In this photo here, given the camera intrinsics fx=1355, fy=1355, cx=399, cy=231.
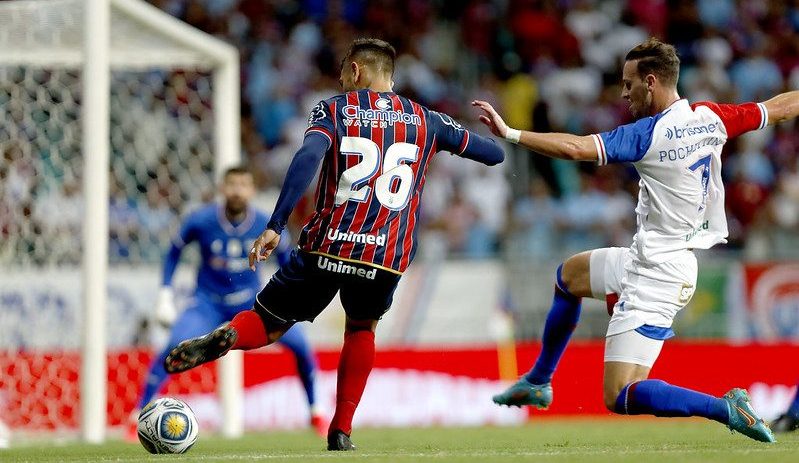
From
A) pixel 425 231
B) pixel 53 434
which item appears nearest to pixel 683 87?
pixel 425 231

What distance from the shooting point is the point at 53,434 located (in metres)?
12.8

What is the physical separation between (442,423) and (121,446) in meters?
5.06

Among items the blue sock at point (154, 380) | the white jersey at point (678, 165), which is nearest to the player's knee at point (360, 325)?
the white jersey at point (678, 165)

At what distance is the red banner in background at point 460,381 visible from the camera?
14031 mm

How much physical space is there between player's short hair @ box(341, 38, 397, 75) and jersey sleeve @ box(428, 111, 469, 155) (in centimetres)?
40

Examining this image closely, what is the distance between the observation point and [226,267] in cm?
1145

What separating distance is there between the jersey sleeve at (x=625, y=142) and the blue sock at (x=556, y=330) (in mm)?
1267

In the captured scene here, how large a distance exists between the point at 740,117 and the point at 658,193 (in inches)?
24.2

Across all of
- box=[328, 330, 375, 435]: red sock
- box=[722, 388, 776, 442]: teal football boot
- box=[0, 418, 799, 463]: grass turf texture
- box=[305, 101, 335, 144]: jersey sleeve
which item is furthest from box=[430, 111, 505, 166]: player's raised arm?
Answer: box=[722, 388, 776, 442]: teal football boot

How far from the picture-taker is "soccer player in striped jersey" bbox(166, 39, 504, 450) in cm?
742

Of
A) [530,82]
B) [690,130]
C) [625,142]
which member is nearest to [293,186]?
[625,142]

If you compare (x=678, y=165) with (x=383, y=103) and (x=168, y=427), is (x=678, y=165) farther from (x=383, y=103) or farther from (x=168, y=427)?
(x=168, y=427)

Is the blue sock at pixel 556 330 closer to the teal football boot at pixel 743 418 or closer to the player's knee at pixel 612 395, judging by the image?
the player's knee at pixel 612 395

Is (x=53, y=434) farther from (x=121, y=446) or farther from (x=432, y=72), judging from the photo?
(x=432, y=72)
